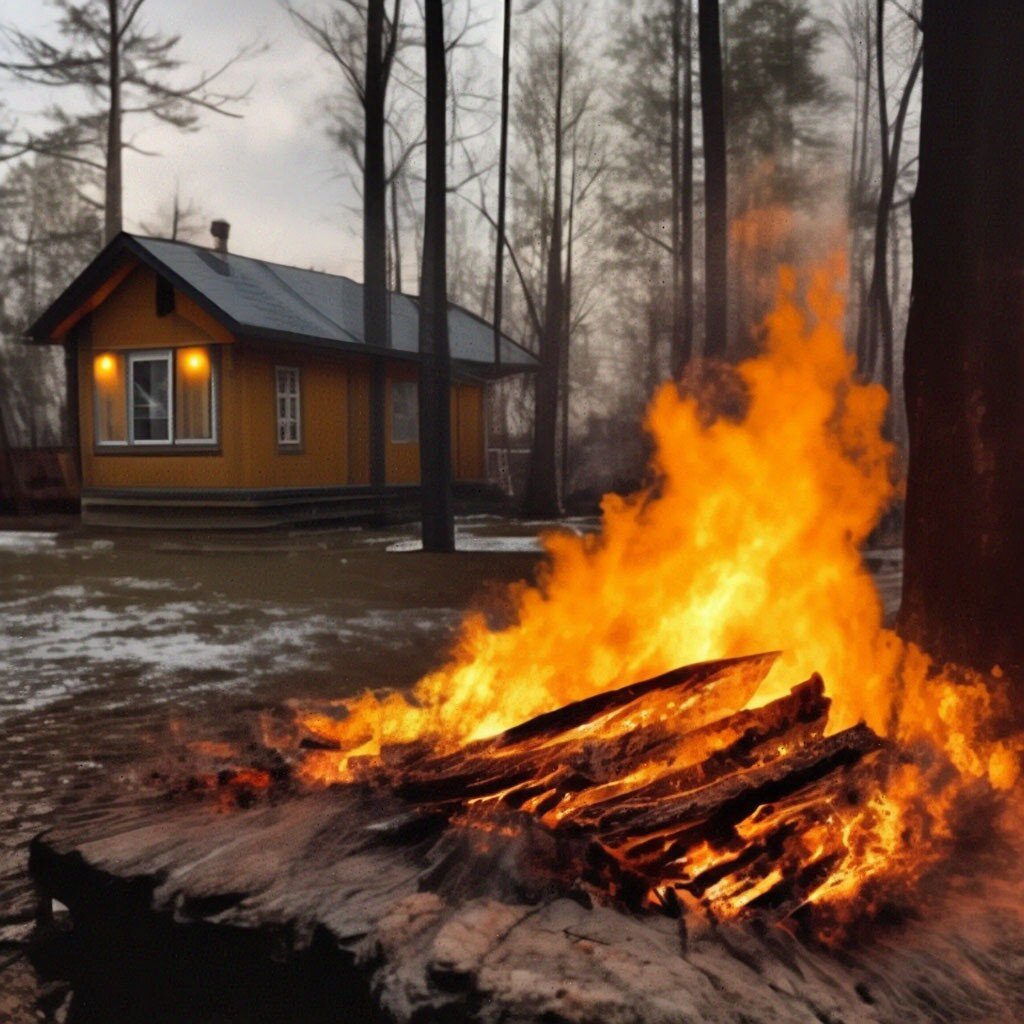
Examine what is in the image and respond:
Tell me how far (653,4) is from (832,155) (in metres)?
7.11

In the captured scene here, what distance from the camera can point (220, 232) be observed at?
2428cm

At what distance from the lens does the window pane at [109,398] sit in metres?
20.7

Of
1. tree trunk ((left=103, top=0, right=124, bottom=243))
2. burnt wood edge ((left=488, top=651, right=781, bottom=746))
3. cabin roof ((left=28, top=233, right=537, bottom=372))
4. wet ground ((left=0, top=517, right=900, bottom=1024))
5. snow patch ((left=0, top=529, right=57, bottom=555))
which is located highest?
tree trunk ((left=103, top=0, right=124, bottom=243))

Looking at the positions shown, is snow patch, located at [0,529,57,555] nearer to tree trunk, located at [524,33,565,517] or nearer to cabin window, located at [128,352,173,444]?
cabin window, located at [128,352,173,444]

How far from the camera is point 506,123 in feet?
39.9

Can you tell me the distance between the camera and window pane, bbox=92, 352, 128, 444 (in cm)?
2067

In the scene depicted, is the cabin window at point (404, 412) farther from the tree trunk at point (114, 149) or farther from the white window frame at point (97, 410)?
the tree trunk at point (114, 149)

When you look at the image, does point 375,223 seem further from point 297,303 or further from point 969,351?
point 969,351

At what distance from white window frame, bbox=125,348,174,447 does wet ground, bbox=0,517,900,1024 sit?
9.62 ft

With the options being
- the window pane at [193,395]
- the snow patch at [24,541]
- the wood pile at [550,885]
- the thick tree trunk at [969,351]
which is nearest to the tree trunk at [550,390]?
the window pane at [193,395]

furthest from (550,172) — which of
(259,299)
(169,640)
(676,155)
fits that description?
(169,640)

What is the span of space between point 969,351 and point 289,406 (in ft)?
57.1

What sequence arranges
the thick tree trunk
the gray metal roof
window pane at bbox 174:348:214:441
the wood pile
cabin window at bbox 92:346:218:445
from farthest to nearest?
cabin window at bbox 92:346:218:445
window pane at bbox 174:348:214:441
the gray metal roof
the thick tree trunk
the wood pile

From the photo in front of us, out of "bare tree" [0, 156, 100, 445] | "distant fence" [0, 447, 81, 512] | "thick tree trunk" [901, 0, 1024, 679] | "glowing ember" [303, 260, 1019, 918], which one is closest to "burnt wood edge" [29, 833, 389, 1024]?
"glowing ember" [303, 260, 1019, 918]
